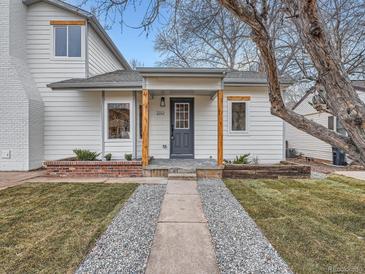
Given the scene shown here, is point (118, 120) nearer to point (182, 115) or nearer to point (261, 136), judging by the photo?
point (182, 115)

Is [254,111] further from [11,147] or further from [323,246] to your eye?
[11,147]

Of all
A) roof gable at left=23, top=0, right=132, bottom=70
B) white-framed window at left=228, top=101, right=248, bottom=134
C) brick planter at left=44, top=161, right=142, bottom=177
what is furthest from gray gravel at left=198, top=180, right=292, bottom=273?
roof gable at left=23, top=0, right=132, bottom=70

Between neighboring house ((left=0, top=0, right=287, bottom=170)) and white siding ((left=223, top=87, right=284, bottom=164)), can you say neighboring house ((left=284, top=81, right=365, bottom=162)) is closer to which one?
white siding ((left=223, top=87, right=284, bottom=164))

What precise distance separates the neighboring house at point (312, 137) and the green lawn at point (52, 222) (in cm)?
1021

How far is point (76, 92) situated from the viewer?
926 cm

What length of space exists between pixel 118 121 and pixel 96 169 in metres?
2.40

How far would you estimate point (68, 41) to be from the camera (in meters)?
9.41

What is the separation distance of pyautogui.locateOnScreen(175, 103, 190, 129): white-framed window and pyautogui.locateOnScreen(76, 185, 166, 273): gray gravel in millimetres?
5045

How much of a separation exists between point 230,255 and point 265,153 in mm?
7080

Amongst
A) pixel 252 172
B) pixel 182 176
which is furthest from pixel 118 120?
pixel 252 172

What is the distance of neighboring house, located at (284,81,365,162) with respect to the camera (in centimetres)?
1174

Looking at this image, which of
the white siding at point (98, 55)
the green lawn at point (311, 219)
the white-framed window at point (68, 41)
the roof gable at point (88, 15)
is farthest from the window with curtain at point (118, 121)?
the green lawn at point (311, 219)

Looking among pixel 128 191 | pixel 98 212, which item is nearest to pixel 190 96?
pixel 128 191

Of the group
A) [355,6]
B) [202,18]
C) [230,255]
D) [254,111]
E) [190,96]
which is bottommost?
[230,255]
